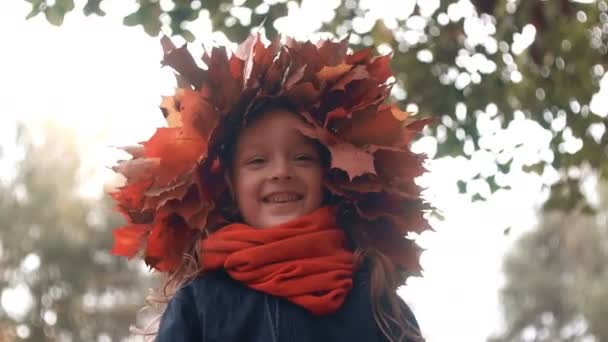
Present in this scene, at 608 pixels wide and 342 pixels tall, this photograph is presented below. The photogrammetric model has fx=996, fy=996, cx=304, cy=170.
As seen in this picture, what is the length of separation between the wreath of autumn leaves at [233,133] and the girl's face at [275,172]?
0.13 ft

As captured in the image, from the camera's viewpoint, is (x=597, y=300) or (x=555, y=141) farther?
(x=597, y=300)

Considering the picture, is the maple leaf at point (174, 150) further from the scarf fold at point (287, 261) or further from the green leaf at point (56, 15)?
the green leaf at point (56, 15)

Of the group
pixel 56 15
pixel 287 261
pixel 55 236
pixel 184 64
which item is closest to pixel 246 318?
pixel 287 261

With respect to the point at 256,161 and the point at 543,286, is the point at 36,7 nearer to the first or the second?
the point at 256,161

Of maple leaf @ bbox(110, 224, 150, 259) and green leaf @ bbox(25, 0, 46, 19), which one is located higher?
green leaf @ bbox(25, 0, 46, 19)

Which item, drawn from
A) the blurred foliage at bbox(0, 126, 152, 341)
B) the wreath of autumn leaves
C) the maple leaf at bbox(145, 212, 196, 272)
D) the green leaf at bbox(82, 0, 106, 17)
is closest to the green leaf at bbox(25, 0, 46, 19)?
the green leaf at bbox(82, 0, 106, 17)

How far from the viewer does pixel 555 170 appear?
201 inches

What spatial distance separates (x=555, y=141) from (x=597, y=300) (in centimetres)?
1318

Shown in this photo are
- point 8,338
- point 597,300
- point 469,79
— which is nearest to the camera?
point 469,79

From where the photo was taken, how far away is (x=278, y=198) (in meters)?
2.37

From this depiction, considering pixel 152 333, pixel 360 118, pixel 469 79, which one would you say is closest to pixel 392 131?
pixel 360 118

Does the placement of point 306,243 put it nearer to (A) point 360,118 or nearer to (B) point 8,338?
(A) point 360,118

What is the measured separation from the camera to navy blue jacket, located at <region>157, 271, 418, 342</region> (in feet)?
7.25

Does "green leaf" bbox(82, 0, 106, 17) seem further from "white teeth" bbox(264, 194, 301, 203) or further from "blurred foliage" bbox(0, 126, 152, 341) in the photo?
"blurred foliage" bbox(0, 126, 152, 341)
